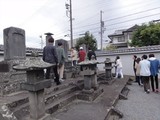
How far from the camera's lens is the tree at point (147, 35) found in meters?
20.5

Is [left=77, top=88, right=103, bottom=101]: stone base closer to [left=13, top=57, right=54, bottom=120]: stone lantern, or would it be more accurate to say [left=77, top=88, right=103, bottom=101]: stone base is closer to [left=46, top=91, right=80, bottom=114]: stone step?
[left=46, top=91, right=80, bottom=114]: stone step

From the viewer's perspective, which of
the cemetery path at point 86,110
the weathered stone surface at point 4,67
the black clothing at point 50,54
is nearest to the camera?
the cemetery path at point 86,110

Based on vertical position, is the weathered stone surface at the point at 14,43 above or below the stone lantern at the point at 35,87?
above

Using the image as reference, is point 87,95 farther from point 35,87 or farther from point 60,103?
point 35,87

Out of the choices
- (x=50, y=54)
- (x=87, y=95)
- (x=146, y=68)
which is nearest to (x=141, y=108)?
(x=87, y=95)

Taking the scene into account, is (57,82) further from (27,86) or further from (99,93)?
(27,86)

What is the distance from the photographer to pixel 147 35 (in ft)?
69.0

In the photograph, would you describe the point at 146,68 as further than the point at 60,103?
Yes

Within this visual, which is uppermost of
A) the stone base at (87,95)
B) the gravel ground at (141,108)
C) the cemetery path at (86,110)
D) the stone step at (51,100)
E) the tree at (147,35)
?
the tree at (147,35)

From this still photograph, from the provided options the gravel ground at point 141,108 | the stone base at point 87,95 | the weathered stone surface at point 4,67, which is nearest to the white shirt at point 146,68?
the gravel ground at point 141,108

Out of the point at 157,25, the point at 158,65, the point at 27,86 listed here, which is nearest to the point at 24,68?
the point at 27,86

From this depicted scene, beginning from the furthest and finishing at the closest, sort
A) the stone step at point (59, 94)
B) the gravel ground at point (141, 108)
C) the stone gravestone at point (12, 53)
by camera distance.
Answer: the stone gravestone at point (12, 53) < the gravel ground at point (141, 108) < the stone step at point (59, 94)

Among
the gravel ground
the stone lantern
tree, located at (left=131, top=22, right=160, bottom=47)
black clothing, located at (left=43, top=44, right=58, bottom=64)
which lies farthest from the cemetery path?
tree, located at (left=131, top=22, right=160, bottom=47)

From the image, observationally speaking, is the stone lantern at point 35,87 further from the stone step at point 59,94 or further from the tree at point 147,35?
the tree at point 147,35
